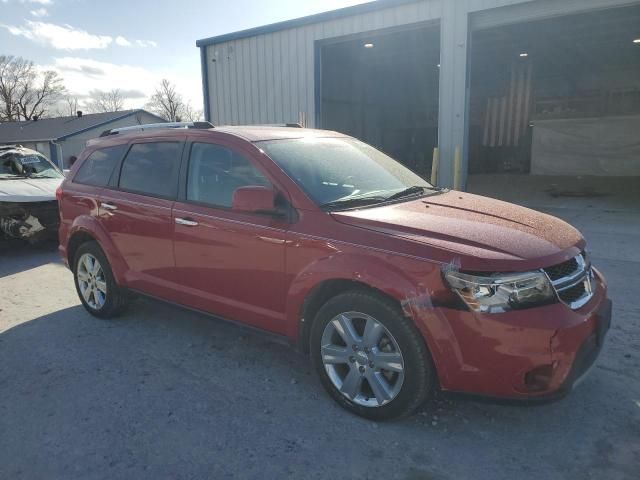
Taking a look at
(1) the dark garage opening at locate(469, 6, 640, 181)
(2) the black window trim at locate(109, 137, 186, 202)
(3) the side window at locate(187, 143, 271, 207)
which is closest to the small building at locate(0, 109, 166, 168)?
(1) the dark garage opening at locate(469, 6, 640, 181)

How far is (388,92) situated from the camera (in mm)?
25344

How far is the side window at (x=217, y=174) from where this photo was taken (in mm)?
3500

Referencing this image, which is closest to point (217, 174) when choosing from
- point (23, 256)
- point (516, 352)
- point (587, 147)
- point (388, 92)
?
point (516, 352)

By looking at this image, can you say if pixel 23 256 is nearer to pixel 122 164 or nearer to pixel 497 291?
pixel 122 164

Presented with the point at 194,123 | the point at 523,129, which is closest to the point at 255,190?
the point at 194,123

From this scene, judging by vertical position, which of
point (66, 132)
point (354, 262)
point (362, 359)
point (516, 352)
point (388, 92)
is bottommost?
point (362, 359)

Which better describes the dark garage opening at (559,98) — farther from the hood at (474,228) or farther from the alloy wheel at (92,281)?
the alloy wheel at (92,281)

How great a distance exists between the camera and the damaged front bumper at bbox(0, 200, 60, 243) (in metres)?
7.36

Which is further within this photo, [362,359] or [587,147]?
[587,147]

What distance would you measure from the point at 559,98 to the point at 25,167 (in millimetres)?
21900

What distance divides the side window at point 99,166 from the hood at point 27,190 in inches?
131

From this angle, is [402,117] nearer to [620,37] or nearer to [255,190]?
[620,37]

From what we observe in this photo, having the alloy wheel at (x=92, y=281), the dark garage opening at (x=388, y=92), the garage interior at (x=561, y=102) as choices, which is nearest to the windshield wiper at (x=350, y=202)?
the alloy wheel at (x=92, y=281)

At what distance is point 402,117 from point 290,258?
2541cm
